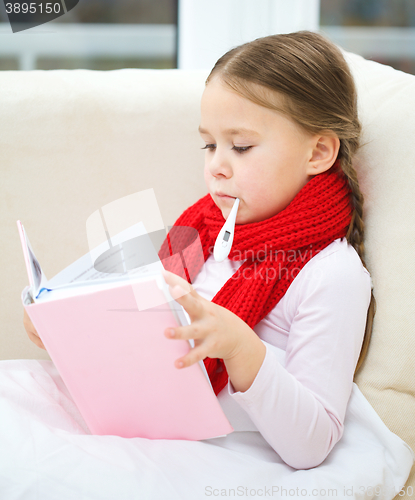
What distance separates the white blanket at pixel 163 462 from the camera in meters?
0.52

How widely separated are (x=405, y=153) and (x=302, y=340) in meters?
0.35

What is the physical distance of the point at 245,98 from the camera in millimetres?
723

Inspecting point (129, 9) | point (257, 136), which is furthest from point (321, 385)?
point (129, 9)

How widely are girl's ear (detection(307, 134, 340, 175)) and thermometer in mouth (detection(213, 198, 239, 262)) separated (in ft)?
0.48

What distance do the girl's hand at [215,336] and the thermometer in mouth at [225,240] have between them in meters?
0.14

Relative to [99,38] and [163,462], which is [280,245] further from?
[99,38]

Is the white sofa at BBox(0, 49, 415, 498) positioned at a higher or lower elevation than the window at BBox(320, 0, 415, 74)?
lower

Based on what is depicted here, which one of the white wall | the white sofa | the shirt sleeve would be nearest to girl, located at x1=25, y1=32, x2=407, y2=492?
the shirt sleeve

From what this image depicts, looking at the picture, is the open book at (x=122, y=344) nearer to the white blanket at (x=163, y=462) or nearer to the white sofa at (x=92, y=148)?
the white blanket at (x=163, y=462)

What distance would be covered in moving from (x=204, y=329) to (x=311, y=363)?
185 mm

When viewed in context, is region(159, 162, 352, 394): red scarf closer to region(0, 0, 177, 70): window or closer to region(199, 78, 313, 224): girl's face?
region(199, 78, 313, 224): girl's face

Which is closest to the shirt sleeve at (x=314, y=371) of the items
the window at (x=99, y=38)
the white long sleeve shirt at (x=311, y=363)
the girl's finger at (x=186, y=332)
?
the white long sleeve shirt at (x=311, y=363)

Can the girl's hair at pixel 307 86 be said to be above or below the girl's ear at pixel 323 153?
Answer: above

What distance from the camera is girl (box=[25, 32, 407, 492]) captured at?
604 mm
